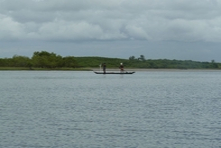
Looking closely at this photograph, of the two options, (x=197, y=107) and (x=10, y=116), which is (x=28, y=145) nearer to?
(x=10, y=116)

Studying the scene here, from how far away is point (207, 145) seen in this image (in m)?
23.7

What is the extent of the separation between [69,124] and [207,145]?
31.5ft

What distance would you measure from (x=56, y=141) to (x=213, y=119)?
12.7 metres

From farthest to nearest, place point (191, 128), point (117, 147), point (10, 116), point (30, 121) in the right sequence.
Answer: point (10, 116)
point (30, 121)
point (191, 128)
point (117, 147)

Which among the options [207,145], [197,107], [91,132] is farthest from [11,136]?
[197,107]

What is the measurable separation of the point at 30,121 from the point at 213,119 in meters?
12.3

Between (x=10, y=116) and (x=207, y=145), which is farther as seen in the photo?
(x=10, y=116)

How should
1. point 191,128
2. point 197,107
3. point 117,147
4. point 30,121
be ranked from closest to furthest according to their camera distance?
point 117,147 < point 191,128 < point 30,121 < point 197,107

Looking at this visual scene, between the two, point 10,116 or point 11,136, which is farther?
point 10,116

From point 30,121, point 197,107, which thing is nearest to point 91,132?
point 30,121

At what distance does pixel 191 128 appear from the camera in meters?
28.6

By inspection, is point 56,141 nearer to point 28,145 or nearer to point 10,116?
point 28,145

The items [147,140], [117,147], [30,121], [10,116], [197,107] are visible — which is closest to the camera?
[117,147]

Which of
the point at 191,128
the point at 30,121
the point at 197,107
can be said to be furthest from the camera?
the point at 197,107
